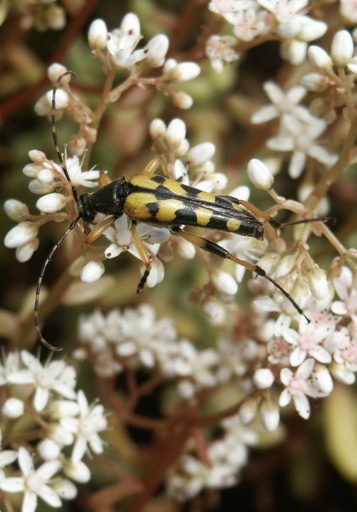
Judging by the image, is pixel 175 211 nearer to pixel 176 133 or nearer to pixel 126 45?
pixel 176 133

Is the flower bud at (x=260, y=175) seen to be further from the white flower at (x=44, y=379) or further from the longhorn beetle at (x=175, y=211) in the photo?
the white flower at (x=44, y=379)

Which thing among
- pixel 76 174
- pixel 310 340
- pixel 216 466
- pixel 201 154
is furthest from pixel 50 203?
pixel 216 466

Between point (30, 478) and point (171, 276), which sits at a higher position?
point (30, 478)

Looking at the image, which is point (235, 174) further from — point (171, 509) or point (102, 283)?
point (171, 509)

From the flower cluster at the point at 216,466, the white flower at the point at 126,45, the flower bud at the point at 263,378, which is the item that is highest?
the white flower at the point at 126,45

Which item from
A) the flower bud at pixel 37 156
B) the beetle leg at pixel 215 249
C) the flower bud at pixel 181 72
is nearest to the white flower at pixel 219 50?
the flower bud at pixel 181 72

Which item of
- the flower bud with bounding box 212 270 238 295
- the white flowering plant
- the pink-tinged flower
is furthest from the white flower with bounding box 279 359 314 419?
the flower bud with bounding box 212 270 238 295

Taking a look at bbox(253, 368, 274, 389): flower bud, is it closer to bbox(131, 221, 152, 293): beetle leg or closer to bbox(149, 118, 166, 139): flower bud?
bbox(131, 221, 152, 293): beetle leg

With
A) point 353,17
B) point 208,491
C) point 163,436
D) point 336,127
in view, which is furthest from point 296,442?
point 353,17
